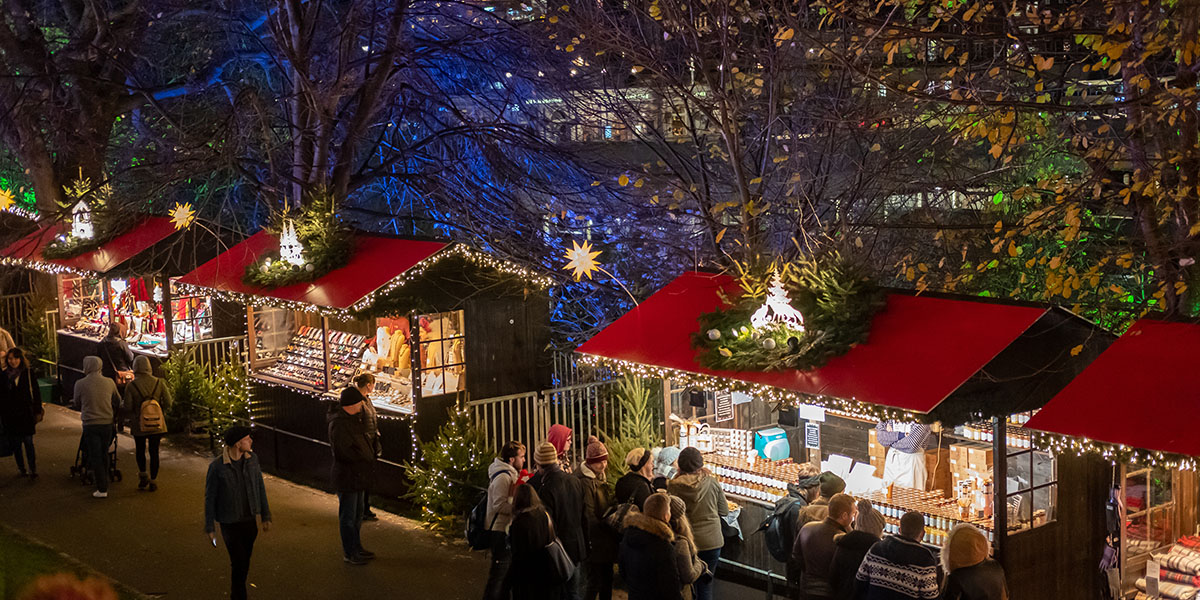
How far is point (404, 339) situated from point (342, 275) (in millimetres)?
1144

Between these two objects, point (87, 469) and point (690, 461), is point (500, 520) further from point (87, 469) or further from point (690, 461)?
point (87, 469)

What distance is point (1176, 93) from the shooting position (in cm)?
848

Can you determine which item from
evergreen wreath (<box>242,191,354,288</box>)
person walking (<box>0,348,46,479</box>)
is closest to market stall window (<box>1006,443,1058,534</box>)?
evergreen wreath (<box>242,191,354,288</box>)

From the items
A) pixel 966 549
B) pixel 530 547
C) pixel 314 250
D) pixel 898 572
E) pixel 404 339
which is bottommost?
pixel 530 547

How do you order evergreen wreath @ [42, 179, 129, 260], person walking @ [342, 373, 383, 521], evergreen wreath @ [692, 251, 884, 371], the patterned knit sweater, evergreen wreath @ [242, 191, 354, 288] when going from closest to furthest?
the patterned knit sweater → evergreen wreath @ [692, 251, 884, 371] → person walking @ [342, 373, 383, 521] → evergreen wreath @ [242, 191, 354, 288] → evergreen wreath @ [42, 179, 129, 260]

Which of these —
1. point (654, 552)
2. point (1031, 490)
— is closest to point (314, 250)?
point (654, 552)

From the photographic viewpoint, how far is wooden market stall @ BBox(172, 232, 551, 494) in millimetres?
13602

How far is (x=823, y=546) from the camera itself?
8461mm

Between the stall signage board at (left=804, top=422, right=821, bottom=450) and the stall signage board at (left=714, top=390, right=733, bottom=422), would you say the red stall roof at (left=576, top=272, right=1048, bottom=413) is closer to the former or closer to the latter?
the stall signage board at (left=714, top=390, right=733, bottom=422)

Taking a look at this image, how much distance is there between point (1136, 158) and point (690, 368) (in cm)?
399

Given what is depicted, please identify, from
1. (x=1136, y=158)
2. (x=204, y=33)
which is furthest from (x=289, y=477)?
(x=1136, y=158)

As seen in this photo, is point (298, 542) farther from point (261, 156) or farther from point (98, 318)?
point (98, 318)

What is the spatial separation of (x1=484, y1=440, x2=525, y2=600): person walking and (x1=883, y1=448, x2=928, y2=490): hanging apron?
331cm

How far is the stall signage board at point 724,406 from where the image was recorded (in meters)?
12.0
